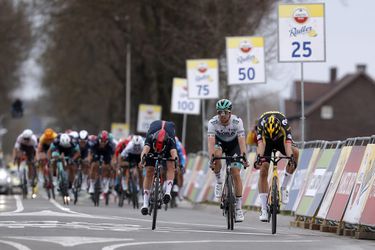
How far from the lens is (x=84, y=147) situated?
3048cm

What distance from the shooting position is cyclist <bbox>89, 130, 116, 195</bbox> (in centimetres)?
2938

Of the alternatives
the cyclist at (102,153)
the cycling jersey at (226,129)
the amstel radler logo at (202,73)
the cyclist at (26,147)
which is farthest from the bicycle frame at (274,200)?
the amstel radler logo at (202,73)

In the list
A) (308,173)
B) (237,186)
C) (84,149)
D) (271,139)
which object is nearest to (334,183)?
(237,186)

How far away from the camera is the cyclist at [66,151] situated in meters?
29.8

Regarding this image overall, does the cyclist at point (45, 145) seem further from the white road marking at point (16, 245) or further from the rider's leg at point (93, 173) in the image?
the white road marking at point (16, 245)

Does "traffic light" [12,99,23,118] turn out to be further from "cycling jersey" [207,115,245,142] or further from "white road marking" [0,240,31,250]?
"white road marking" [0,240,31,250]

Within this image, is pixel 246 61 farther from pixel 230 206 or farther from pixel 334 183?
pixel 230 206

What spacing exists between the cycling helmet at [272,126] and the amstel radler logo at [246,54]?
478 inches

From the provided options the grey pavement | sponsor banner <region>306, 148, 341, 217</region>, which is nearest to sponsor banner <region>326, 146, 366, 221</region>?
the grey pavement

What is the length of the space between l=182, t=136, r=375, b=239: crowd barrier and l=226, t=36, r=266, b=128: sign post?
214 inches

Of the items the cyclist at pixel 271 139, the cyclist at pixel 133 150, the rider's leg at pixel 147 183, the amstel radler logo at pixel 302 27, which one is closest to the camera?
the cyclist at pixel 271 139

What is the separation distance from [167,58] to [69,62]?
15.3 meters

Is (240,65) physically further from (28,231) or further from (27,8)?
(27,8)

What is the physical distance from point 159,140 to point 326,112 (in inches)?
3684
